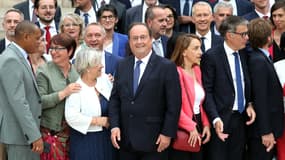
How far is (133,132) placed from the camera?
15.7 ft

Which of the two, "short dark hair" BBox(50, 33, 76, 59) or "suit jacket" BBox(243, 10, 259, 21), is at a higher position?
"suit jacket" BBox(243, 10, 259, 21)

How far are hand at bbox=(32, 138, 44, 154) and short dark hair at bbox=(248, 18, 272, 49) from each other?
220cm

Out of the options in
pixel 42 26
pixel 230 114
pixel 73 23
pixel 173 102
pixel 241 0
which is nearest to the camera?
pixel 173 102

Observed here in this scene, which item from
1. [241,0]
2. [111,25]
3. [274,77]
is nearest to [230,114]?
[274,77]

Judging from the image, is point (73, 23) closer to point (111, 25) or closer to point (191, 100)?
point (111, 25)

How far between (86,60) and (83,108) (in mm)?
434

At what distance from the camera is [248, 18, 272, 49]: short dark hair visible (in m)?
5.29

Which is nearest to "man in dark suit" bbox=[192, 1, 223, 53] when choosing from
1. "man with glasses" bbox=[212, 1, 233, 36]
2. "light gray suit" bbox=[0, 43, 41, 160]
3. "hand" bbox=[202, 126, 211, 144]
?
"man with glasses" bbox=[212, 1, 233, 36]

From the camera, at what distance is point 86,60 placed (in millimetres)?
4965

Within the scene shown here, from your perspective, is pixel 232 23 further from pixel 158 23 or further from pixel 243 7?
pixel 243 7

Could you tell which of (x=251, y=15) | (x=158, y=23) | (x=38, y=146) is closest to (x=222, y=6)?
(x=251, y=15)

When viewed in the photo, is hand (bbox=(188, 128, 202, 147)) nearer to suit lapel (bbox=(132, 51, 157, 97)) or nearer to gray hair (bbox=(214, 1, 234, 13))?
suit lapel (bbox=(132, 51, 157, 97))

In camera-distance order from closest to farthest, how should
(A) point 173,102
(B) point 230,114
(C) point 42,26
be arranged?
(A) point 173,102
(B) point 230,114
(C) point 42,26

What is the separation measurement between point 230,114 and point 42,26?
2.78 m
